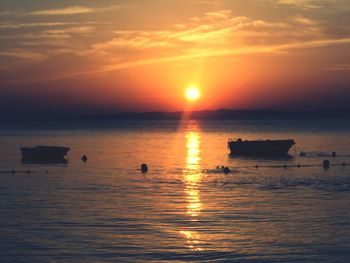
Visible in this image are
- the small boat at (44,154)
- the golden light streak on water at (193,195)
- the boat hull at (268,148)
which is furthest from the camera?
the boat hull at (268,148)

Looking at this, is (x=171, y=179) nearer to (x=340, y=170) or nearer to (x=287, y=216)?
(x=340, y=170)

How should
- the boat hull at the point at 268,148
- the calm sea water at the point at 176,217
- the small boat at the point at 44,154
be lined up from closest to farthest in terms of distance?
1. the calm sea water at the point at 176,217
2. the small boat at the point at 44,154
3. the boat hull at the point at 268,148

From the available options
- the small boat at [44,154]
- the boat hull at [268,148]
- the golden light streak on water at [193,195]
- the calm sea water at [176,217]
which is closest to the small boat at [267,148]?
the boat hull at [268,148]

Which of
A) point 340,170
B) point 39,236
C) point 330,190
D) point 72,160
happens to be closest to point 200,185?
point 330,190

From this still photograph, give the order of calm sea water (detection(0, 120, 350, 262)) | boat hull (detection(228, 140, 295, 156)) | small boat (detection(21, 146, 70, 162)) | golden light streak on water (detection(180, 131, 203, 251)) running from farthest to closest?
1. boat hull (detection(228, 140, 295, 156))
2. small boat (detection(21, 146, 70, 162))
3. golden light streak on water (detection(180, 131, 203, 251))
4. calm sea water (detection(0, 120, 350, 262))

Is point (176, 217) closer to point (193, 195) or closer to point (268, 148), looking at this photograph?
point (193, 195)

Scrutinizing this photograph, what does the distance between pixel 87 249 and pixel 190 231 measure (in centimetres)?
603

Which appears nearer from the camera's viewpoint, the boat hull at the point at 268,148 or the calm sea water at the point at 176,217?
the calm sea water at the point at 176,217

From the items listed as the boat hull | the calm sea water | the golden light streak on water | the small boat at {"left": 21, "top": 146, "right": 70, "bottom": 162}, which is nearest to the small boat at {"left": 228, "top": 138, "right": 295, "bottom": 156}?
the boat hull

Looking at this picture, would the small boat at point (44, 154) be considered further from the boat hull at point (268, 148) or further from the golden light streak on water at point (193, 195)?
the boat hull at point (268, 148)

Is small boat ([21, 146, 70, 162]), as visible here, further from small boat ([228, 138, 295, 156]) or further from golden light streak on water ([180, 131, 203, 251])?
small boat ([228, 138, 295, 156])

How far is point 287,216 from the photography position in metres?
35.8

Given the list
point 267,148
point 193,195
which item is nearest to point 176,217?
point 193,195

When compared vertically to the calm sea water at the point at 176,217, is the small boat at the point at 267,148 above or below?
above
